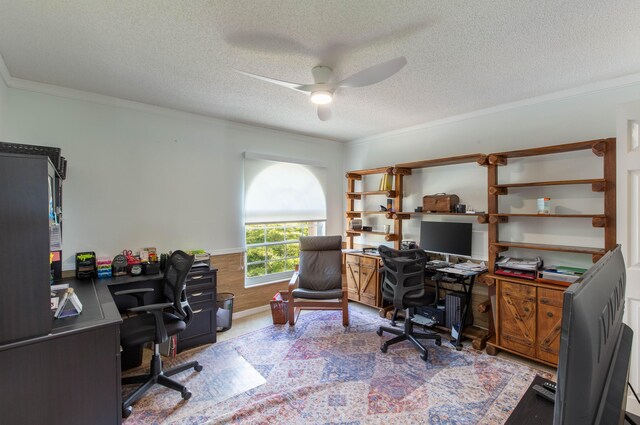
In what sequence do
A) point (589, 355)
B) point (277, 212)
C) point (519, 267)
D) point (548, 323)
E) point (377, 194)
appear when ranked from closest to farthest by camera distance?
1. point (589, 355)
2. point (548, 323)
3. point (519, 267)
4. point (277, 212)
5. point (377, 194)

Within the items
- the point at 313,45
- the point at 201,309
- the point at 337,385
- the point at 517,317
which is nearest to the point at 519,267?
the point at 517,317

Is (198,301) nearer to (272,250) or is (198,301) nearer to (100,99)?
(272,250)

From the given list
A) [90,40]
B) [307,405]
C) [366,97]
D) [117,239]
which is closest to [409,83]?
[366,97]

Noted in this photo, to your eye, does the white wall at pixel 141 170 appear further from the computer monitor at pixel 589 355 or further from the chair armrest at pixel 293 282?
the computer monitor at pixel 589 355

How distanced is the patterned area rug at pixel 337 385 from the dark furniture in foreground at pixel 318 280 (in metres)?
0.38

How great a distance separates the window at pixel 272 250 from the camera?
4.16 m

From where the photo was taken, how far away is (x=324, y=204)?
4945 millimetres

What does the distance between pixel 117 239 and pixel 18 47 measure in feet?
5.80

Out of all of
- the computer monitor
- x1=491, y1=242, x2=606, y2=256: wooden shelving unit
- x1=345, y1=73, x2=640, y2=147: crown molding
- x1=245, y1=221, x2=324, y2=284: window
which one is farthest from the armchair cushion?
the computer monitor

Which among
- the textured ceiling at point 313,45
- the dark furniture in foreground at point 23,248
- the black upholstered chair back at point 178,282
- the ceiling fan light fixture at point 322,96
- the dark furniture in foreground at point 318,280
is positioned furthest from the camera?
the dark furniture in foreground at point 318,280

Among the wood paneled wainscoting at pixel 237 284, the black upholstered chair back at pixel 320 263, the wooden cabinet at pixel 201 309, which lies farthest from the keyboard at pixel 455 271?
the wooden cabinet at pixel 201 309

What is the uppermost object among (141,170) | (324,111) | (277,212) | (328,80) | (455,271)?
(328,80)

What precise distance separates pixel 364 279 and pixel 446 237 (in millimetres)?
1266

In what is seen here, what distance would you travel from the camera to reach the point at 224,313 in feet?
11.4
